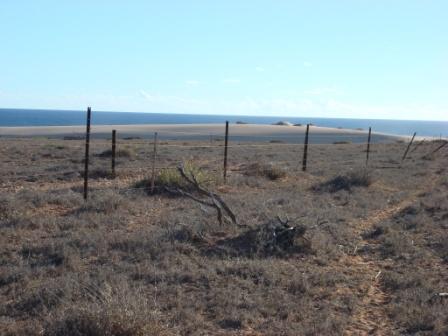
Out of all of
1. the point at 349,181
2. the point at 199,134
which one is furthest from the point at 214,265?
the point at 199,134

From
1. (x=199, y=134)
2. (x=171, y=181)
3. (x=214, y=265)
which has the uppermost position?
(x=171, y=181)

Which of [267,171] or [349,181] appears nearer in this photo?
[349,181]

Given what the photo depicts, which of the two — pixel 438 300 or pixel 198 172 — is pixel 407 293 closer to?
pixel 438 300

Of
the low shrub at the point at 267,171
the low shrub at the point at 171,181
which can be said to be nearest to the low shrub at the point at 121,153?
the low shrub at the point at 267,171

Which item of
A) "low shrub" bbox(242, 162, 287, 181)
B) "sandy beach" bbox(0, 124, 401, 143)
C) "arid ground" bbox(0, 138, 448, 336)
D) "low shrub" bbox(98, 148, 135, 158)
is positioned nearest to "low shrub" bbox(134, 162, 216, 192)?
"arid ground" bbox(0, 138, 448, 336)

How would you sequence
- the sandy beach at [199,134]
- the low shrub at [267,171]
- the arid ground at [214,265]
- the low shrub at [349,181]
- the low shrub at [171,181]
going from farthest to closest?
the sandy beach at [199,134] < the low shrub at [267,171] < the low shrub at [349,181] < the low shrub at [171,181] < the arid ground at [214,265]

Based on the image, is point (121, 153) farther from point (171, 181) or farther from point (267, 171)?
point (171, 181)

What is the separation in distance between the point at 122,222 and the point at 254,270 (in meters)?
3.79

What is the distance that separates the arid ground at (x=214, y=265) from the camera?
19.3 feet

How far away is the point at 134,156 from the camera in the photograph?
24.8 meters

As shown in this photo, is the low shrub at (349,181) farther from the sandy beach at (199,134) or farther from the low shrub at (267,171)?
the sandy beach at (199,134)

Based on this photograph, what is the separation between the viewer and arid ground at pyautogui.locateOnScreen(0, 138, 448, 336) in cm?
589

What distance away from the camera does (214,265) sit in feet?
25.6

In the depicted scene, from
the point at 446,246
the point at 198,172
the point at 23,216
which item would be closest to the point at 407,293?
the point at 446,246
